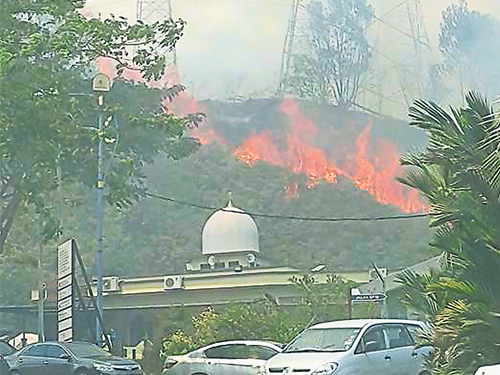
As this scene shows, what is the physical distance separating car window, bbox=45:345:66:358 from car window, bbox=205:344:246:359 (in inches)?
206

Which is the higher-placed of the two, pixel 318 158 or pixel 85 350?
pixel 318 158

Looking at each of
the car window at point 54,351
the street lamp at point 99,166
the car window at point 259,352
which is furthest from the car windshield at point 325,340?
the street lamp at point 99,166

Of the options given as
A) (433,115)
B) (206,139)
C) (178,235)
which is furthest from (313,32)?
(433,115)

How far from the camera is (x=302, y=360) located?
17.0 m

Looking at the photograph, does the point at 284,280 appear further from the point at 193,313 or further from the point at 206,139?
the point at 206,139

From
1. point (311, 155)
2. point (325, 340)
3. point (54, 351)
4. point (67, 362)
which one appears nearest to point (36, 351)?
point (54, 351)

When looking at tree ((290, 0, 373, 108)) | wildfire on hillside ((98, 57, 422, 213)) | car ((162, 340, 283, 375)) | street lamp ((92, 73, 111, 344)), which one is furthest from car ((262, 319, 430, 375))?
tree ((290, 0, 373, 108))

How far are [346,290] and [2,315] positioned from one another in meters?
16.0

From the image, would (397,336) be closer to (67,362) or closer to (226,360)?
(226,360)

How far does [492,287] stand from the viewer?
13.0m

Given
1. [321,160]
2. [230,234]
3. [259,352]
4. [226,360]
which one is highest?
[321,160]

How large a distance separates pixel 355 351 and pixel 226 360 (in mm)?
4141

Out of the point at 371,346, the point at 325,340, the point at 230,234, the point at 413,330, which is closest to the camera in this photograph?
the point at 371,346

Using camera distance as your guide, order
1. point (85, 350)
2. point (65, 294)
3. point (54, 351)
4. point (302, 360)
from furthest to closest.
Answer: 1. point (65, 294)
2. point (85, 350)
3. point (54, 351)
4. point (302, 360)
